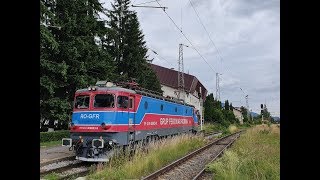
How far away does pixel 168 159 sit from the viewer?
1614 cm

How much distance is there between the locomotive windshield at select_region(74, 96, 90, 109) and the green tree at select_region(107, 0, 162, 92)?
2301 centimetres

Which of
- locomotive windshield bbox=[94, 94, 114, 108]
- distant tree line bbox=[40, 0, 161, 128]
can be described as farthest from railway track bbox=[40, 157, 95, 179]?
distant tree line bbox=[40, 0, 161, 128]

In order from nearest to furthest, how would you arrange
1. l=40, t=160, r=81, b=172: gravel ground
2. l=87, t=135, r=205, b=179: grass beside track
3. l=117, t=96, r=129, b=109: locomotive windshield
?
l=87, t=135, r=205, b=179: grass beside track → l=40, t=160, r=81, b=172: gravel ground → l=117, t=96, r=129, b=109: locomotive windshield

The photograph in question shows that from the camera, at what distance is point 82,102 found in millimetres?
15180

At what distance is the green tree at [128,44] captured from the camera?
1585 inches

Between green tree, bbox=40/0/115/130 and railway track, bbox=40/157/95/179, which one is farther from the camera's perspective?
green tree, bbox=40/0/115/130

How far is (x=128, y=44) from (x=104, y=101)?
1060 inches

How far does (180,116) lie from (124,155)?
10.3 m

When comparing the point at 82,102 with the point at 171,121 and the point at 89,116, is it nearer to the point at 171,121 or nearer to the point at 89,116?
the point at 89,116

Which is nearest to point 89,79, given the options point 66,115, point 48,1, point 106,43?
point 66,115

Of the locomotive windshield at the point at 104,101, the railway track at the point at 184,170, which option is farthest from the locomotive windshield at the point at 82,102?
the railway track at the point at 184,170

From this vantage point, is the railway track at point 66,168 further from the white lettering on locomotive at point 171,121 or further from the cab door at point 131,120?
the white lettering on locomotive at point 171,121

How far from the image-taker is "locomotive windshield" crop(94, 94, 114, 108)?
1460 cm

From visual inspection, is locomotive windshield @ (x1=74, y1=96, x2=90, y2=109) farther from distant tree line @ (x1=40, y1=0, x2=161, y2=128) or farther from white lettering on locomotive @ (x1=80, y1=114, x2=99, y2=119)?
distant tree line @ (x1=40, y1=0, x2=161, y2=128)
